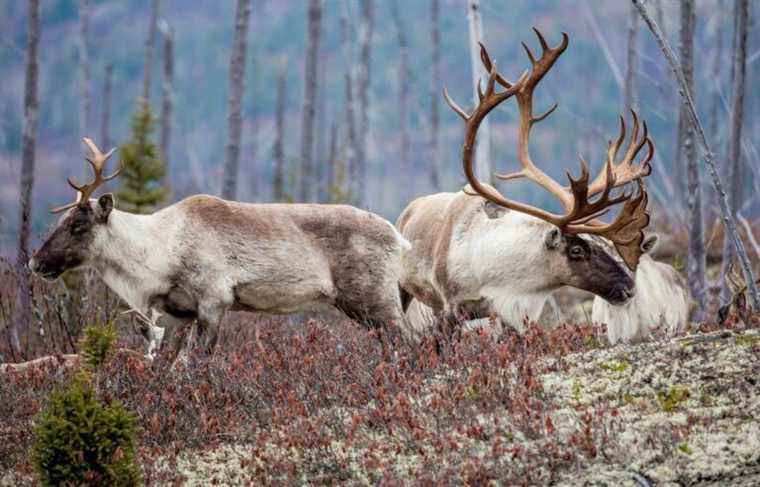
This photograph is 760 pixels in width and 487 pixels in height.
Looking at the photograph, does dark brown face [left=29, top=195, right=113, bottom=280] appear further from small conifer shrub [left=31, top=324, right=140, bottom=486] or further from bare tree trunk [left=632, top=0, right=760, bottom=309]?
bare tree trunk [left=632, top=0, right=760, bottom=309]

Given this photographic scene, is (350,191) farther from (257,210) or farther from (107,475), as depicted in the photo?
(107,475)

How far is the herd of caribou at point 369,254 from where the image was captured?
734 cm

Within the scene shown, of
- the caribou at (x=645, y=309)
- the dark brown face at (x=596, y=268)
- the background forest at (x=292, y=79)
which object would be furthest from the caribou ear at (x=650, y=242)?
the background forest at (x=292, y=79)

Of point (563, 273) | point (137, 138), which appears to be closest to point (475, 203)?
point (563, 273)

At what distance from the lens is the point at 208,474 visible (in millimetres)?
5316

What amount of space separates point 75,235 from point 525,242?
3312 millimetres

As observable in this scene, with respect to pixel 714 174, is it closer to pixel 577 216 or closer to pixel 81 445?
pixel 577 216

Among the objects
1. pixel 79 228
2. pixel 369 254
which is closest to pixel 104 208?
pixel 79 228

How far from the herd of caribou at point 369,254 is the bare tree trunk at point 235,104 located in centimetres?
642

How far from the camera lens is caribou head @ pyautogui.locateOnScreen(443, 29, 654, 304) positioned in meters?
7.09

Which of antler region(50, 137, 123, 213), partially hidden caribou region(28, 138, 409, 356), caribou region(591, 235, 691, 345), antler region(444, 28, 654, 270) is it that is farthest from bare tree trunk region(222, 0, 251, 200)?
antler region(444, 28, 654, 270)

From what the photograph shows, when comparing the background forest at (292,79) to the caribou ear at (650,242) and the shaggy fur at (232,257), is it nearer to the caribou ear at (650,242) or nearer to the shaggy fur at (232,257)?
the caribou ear at (650,242)

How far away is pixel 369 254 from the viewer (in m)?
7.96

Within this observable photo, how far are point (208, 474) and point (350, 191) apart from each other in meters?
15.6
